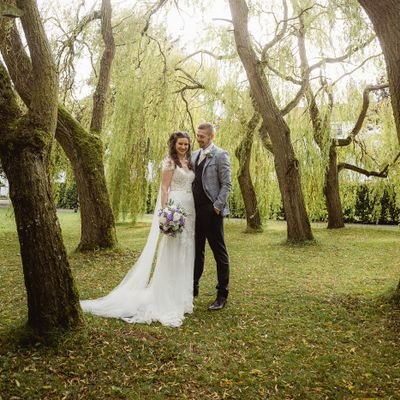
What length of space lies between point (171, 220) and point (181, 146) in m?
0.77

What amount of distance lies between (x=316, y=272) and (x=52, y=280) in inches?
170

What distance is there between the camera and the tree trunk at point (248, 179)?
11.1m

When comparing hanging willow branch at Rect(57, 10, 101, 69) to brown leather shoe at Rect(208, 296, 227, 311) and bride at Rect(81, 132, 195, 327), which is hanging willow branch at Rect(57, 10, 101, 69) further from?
brown leather shoe at Rect(208, 296, 227, 311)

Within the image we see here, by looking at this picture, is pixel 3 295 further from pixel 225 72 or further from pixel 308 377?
pixel 225 72

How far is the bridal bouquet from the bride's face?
582 millimetres

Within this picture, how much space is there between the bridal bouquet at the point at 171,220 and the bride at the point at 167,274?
11 centimetres

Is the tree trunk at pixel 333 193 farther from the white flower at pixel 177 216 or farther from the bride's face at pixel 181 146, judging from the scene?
the white flower at pixel 177 216

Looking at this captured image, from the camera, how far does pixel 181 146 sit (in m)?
4.30

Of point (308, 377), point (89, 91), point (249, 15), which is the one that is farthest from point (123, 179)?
point (308, 377)

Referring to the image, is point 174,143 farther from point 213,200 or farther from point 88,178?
point 88,178

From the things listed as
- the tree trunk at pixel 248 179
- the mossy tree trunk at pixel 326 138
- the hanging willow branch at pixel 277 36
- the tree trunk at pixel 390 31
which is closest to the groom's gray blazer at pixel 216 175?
the tree trunk at pixel 390 31

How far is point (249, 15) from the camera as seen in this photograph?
9.22 m

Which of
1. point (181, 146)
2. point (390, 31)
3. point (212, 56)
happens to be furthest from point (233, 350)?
point (212, 56)

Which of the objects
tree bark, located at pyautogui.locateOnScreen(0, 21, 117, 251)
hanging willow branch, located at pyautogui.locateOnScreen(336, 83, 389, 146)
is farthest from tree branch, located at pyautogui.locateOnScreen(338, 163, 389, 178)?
tree bark, located at pyautogui.locateOnScreen(0, 21, 117, 251)
